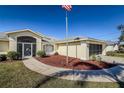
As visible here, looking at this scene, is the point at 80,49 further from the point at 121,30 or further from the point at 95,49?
the point at 121,30

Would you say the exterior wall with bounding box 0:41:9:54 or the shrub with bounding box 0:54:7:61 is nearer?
the shrub with bounding box 0:54:7:61

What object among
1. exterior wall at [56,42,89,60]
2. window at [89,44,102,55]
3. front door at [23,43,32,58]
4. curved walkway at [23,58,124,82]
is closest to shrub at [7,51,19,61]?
front door at [23,43,32,58]

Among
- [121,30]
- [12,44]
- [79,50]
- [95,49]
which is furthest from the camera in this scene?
[121,30]

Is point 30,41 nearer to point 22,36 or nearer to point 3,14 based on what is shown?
point 22,36

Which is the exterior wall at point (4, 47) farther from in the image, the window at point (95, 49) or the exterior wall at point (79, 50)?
the window at point (95, 49)

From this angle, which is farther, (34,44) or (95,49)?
(34,44)

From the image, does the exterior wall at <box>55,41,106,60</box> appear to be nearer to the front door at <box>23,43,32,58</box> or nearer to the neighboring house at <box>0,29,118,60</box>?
the neighboring house at <box>0,29,118,60</box>

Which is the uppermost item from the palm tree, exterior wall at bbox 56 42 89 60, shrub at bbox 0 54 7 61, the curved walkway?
the palm tree

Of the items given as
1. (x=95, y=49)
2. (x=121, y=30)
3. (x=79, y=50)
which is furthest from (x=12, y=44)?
(x=121, y=30)

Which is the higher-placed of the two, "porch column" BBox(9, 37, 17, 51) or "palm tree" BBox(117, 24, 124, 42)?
"palm tree" BBox(117, 24, 124, 42)

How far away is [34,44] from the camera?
18969 millimetres

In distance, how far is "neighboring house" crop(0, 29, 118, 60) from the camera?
53.8ft

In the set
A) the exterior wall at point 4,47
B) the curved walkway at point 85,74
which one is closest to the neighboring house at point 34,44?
the exterior wall at point 4,47
